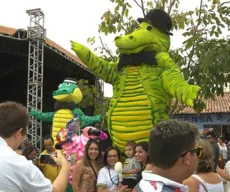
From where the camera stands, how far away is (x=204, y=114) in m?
17.1

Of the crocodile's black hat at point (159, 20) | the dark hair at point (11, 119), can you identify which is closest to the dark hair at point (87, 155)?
the crocodile's black hat at point (159, 20)

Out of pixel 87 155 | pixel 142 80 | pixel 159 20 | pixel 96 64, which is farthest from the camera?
pixel 96 64

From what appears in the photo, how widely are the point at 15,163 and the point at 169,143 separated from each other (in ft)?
2.20

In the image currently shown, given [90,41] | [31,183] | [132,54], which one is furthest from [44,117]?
[31,183]

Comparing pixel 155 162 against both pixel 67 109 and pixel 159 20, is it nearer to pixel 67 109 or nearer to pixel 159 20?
pixel 159 20

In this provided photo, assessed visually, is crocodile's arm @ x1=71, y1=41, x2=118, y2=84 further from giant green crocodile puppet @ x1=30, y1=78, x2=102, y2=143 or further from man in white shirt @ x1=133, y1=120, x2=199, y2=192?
man in white shirt @ x1=133, y1=120, x2=199, y2=192

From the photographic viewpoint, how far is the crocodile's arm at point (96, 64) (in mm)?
Result: 4188

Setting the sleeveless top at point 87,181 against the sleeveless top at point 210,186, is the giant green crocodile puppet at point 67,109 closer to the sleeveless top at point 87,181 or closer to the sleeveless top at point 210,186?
the sleeveless top at point 87,181

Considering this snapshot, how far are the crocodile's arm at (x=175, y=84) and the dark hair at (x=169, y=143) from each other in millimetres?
2080

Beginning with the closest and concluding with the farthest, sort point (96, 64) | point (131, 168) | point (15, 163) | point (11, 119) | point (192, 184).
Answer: point (15, 163) < point (11, 119) < point (192, 184) < point (131, 168) < point (96, 64)

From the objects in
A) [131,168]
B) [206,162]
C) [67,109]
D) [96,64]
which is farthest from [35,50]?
[206,162]

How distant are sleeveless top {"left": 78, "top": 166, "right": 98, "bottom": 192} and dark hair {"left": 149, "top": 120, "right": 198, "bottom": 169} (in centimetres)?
213

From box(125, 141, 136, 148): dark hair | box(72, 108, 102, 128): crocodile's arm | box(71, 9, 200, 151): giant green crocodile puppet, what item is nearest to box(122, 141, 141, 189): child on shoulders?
box(125, 141, 136, 148): dark hair

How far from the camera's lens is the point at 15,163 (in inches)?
62.6
